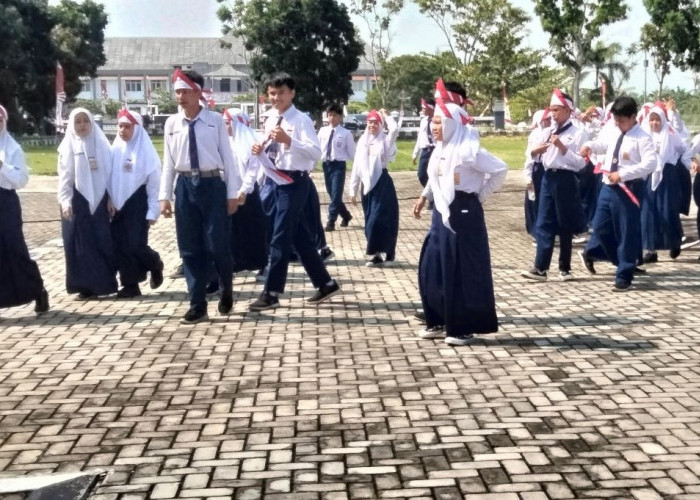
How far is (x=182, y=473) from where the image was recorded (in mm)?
4988

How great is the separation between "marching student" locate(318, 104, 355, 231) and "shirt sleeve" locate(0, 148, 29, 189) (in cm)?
734

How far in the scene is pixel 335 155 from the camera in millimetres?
16266

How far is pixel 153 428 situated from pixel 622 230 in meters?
5.96

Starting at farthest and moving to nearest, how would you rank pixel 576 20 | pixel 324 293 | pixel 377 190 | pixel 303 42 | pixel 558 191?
1. pixel 303 42
2. pixel 576 20
3. pixel 377 190
4. pixel 558 191
5. pixel 324 293

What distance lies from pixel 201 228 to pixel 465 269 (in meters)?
2.22

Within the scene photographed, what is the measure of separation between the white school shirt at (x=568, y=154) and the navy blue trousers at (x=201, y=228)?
3640 mm

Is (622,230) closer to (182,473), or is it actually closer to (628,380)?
(628,380)

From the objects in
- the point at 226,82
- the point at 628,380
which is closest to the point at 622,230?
the point at 628,380

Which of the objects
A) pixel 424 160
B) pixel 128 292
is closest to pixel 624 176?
pixel 128 292

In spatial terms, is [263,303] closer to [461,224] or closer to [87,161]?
[87,161]

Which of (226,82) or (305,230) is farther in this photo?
(226,82)

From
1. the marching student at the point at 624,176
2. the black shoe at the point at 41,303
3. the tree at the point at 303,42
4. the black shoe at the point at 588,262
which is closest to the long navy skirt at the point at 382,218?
the black shoe at the point at 588,262

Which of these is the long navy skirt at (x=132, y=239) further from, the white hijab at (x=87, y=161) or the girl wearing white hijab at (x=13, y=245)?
the girl wearing white hijab at (x=13, y=245)

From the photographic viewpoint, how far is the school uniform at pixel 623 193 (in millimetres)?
10219
